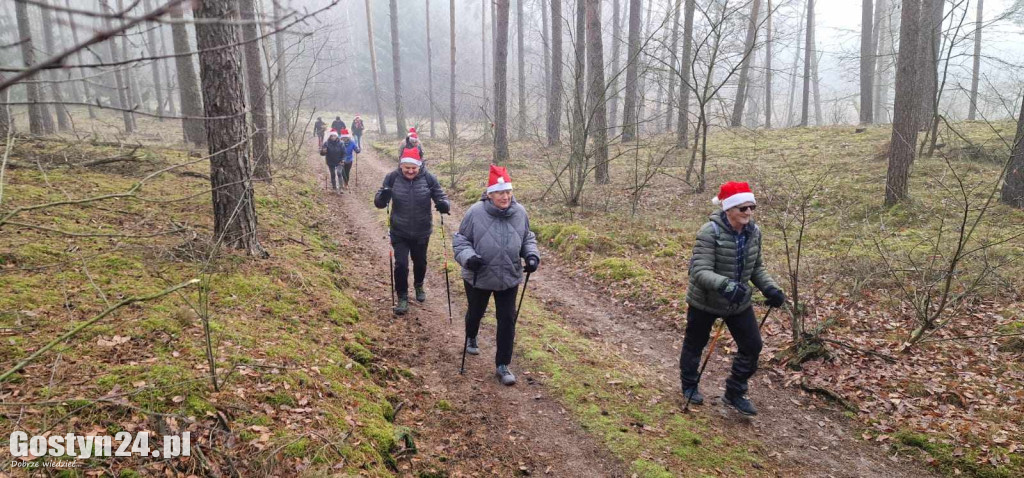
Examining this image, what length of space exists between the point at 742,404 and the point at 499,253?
2.85 m

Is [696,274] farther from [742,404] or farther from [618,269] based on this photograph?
[618,269]

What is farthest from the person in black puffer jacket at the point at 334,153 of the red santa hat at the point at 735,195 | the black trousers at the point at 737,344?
the red santa hat at the point at 735,195

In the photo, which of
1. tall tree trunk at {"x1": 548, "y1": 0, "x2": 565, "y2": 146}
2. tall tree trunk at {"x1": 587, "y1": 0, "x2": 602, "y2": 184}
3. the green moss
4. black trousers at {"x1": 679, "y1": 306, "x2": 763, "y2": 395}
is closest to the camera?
black trousers at {"x1": 679, "y1": 306, "x2": 763, "y2": 395}

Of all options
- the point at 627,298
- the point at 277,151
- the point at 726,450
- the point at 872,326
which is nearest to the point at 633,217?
the point at 627,298

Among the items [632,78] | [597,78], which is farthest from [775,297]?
[632,78]

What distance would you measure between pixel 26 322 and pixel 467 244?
3.63 m

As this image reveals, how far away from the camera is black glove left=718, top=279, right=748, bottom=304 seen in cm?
469

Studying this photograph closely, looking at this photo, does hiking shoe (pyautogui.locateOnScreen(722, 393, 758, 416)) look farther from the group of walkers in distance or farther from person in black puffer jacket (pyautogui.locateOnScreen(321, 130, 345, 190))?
person in black puffer jacket (pyautogui.locateOnScreen(321, 130, 345, 190))

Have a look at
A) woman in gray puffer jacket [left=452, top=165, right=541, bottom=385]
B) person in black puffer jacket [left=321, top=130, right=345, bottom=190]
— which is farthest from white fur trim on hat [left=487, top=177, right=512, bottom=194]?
person in black puffer jacket [left=321, top=130, right=345, bottom=190]

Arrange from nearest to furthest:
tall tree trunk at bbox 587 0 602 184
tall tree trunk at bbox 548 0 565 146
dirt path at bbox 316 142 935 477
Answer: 1. dirt path at bbox 316 142 935 477
2. tall tree trunk at bbox 587 0 602 184
3. tall tree trunk at bbox 548 0 565 146

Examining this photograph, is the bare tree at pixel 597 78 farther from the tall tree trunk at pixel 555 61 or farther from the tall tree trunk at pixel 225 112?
the tall tree trunk at pixel 225 112

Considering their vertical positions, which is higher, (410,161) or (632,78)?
(632,78)

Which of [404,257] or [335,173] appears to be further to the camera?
[335,173]

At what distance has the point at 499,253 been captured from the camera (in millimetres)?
5414
